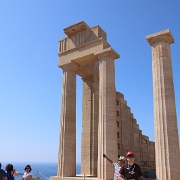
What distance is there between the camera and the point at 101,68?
74.7 ft

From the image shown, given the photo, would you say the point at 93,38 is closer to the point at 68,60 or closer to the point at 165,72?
the point at 68,60

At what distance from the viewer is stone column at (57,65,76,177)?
23.5 meters

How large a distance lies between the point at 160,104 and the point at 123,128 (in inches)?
381

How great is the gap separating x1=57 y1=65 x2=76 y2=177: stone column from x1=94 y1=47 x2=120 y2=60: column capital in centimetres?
396

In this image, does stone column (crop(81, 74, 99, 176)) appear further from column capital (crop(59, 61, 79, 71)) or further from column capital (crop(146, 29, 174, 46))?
column capital (crop(146, 29, 174, 46))

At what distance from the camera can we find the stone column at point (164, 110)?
17016 millimetres

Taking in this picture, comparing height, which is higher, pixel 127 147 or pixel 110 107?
pixel 110 107

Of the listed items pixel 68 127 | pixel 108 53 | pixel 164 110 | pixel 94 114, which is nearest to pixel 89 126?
pixel 94 114

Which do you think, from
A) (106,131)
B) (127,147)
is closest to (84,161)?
(127,147)

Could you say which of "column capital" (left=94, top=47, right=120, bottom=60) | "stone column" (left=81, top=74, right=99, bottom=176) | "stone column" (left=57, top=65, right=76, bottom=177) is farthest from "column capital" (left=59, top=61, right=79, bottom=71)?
"column capital" (left=94, top=47, right=120, bottom=60)

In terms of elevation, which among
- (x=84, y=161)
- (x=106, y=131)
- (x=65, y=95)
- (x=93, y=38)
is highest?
(x=93, y=38)

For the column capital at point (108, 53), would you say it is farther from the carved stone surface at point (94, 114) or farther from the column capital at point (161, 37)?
the column capital at point (161, 37)

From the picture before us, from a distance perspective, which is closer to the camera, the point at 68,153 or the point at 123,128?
the point at 68,153

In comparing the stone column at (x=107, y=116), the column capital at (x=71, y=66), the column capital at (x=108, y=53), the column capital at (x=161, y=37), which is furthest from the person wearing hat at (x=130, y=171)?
the column capital at (x=71, y=66)
